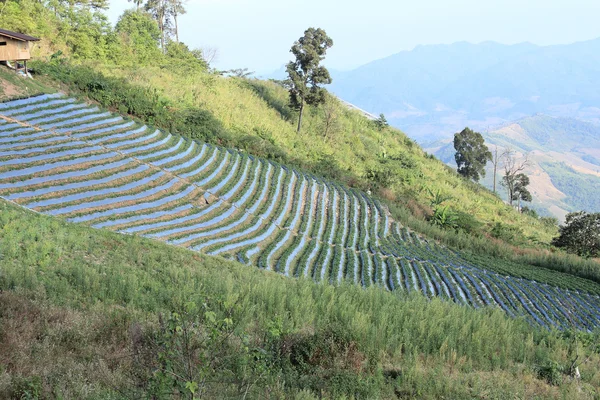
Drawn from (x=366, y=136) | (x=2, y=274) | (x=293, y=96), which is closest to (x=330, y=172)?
(x=293, y=96)

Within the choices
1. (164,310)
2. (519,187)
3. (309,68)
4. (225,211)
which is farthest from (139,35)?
(519,187)

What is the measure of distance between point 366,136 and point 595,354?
115 feet

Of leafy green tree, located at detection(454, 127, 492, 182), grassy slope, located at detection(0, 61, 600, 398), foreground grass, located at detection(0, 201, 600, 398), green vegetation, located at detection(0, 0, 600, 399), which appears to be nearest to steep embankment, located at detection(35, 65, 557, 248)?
green vegetation, located at detection(0, 0, 600, 399)

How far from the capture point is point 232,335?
7.12 metres

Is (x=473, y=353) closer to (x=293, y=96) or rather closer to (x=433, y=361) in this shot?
(x=433, y=361)

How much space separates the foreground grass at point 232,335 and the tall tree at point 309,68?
24383mm

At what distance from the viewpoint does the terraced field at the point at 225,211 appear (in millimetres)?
14719

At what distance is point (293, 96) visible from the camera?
34.5 meters

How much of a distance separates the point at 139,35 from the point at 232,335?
3697cm

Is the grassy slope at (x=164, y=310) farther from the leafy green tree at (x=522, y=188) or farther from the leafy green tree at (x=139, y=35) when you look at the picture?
the leafy green tree at (x=522, y=188)

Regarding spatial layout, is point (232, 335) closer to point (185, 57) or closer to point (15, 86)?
point (15, 86)

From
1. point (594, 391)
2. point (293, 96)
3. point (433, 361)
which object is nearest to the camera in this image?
point (594, 391)

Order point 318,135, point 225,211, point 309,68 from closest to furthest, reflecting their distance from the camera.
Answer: point 225,211
point 309,68
point 318,135

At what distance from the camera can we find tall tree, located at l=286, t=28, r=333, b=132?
3319cm
